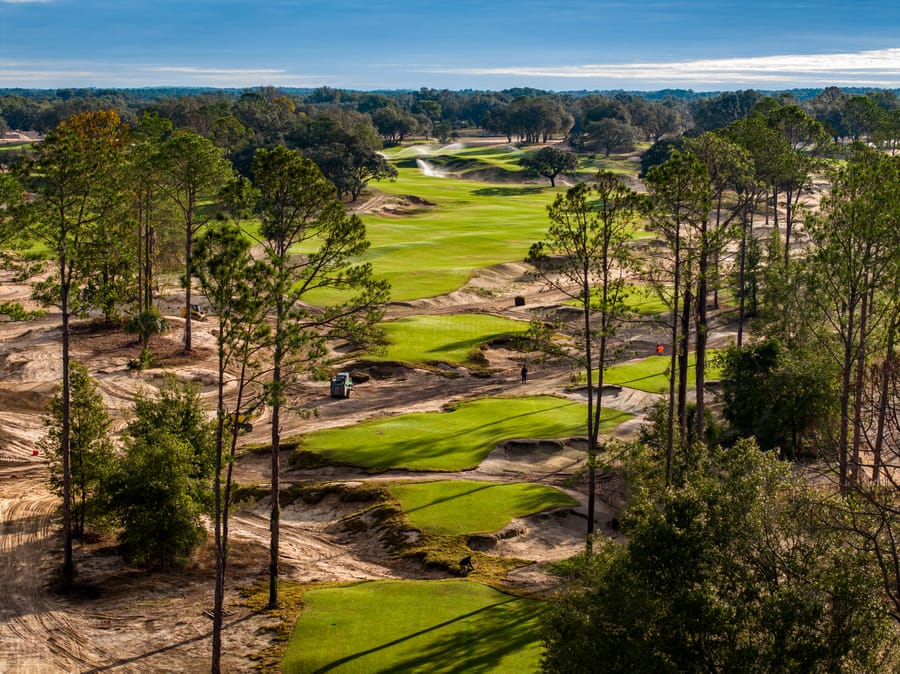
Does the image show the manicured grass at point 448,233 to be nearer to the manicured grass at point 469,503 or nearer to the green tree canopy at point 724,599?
the manicured grass at point 469,503

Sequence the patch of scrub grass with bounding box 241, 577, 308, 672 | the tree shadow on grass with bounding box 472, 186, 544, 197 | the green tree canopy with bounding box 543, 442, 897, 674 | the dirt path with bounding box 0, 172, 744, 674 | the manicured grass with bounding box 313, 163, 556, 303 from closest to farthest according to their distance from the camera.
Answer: the green tree canopy with bounding box 543, 442, 897, 674 → the patch of scrub grass with bounding box 241, 577, 308, 672 → the dirt path with bounding box 0, 172, 744, 674 → the manicured grass with bounding box 313, 163, 556, 303 → the tree shadow on grass with bounding box 472, 186, 544, 197

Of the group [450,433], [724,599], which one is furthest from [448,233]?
[724,599]

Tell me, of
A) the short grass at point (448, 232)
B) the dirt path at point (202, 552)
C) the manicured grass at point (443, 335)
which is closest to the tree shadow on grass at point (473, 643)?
the dirt path at point (202, 552)

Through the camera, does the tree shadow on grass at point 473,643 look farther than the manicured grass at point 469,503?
No

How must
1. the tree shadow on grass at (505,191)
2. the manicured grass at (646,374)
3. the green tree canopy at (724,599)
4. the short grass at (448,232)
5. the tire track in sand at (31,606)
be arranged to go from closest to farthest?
1. the green tree canopy at (724,599)
2. the tire track in sand at (31,606)
3. the manicured grass at (646,374)
4. the short grass at (448,232)
5. the tree shadow on grass at (505,191)

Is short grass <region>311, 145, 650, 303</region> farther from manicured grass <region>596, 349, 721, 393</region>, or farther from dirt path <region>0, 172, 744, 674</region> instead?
manicured grass <region>596, 349, 721, 393</region>

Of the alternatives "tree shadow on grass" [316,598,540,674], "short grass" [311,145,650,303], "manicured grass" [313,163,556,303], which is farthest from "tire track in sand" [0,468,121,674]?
"manicured grass" [313,163,556,303]
